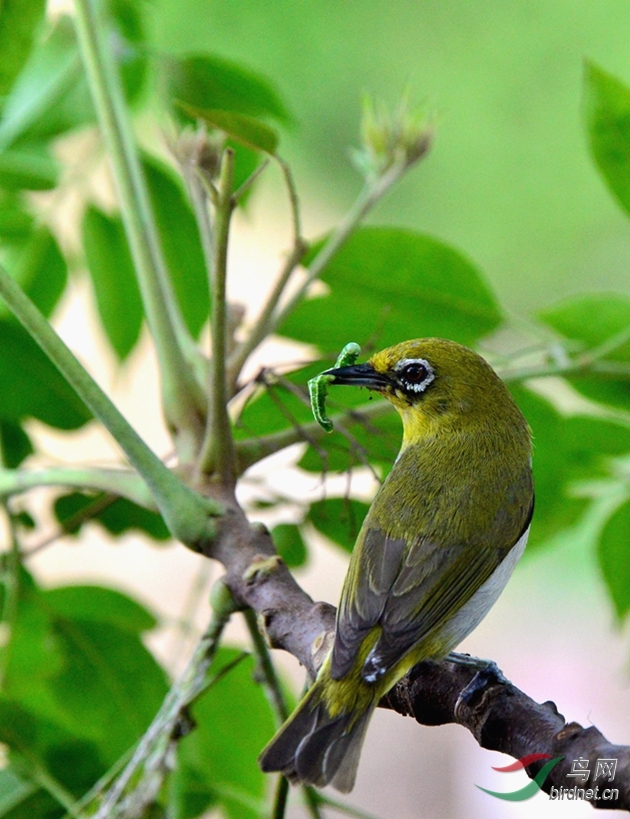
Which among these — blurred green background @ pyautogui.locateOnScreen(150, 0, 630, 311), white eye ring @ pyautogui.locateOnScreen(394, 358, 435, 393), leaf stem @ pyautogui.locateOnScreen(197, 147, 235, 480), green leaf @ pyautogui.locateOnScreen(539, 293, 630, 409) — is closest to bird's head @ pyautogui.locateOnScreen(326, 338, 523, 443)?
white eye ring @ pyautogui.locateOnScreen(394, 358, 435, 393)

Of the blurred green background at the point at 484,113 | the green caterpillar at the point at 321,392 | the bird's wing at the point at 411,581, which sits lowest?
the blurred green background at the point at 484,113

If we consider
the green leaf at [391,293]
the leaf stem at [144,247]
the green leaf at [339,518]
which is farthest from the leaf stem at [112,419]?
the green leaf at [391,293]

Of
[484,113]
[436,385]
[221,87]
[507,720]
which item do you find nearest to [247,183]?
[436,385]

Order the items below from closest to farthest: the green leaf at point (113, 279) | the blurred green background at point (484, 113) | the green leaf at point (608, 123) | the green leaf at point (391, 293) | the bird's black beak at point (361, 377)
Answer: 1. the bird's black beak at point (361, 377)
2. the green leaf at point (608, 123)
3. the green leaf at point (391, 293)
4. the green leaf at point (113, 279)
5. the blurred green background at point (484, 113)

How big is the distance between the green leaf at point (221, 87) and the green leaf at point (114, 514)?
62 centimetres

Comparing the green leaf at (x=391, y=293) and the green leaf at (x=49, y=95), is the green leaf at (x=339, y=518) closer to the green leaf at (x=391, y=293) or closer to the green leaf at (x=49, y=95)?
the green leaf at (x=391, y=293)

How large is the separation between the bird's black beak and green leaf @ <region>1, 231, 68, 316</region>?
0.66 metres

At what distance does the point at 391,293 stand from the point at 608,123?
1.02 ft

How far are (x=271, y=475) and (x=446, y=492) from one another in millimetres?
310

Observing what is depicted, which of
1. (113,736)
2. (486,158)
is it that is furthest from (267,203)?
(113,736)

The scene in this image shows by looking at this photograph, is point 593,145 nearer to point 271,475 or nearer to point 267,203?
point 271,475

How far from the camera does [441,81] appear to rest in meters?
4.16

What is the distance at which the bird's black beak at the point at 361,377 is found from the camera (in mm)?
854

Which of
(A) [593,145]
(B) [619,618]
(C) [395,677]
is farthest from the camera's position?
(B) [619,618]
